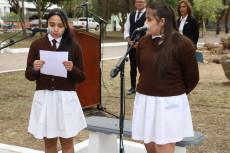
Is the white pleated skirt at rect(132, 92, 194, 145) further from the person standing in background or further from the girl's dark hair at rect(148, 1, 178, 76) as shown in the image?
the person standing in background

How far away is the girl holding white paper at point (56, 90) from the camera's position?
9.68ft

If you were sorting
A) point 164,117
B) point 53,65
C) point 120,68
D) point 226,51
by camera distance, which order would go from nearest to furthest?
point 120,68
point 164,117
point 53,65
point 226,51

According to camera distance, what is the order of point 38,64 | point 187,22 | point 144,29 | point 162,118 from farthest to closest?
point 187,22
point 38,64
point 162,118
point 144,29

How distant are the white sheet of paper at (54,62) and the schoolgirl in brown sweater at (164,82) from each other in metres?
0.70

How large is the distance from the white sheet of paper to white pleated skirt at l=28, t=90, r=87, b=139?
0.62ft

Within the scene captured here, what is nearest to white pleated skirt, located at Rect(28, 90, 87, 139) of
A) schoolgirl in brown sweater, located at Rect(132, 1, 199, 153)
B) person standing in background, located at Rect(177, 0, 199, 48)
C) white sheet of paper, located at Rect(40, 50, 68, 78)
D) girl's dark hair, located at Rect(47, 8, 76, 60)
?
white sheet of paper, located at Rect(40, 50, 68, 78)

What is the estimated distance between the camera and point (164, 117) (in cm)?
265

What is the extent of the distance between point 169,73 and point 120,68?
56cm

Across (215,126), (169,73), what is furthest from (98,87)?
(169,73)

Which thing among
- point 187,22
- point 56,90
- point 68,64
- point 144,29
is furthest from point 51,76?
point 187,22

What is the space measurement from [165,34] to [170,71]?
1.01ft

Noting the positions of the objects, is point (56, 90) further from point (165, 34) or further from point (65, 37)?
point (165, 34)

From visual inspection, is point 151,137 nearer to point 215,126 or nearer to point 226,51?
point 215,126

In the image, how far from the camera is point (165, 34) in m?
2.69
